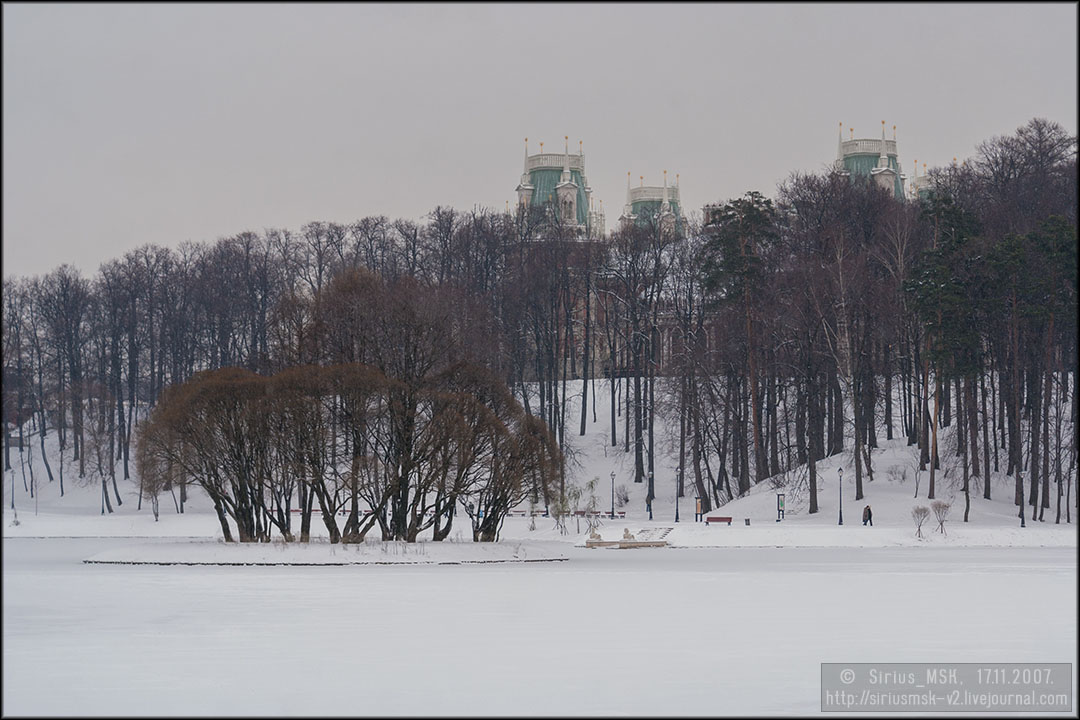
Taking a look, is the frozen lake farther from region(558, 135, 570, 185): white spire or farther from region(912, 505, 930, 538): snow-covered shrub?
region(558, 135, 570, 185): white spire

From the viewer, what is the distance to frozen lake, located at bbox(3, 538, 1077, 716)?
15.4m

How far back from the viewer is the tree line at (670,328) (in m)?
48.2

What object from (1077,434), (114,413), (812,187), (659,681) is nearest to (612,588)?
(659,681)

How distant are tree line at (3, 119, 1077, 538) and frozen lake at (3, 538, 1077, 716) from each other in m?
12.4

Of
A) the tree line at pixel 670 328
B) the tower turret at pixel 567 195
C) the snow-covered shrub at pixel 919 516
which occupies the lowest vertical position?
the snow-covered shrub at pixel 919 516

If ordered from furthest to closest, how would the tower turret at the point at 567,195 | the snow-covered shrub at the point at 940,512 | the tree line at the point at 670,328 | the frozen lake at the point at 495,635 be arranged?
the tower turret at the point at 567,195
the snow-covered shrub at the point at 940,512
the tree line at the point at 670,328
the frozen lake at the point at 495,635

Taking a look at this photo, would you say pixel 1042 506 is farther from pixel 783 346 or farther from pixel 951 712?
pixel 951 712

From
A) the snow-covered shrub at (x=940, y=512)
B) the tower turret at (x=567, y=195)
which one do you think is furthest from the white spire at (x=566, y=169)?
the snow-covered shrub at (x=940, y=512)

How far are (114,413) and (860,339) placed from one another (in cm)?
4295

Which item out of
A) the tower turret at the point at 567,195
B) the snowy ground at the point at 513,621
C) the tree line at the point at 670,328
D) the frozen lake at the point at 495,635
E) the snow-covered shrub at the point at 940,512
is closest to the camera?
the frozen lake at the point at 495,635

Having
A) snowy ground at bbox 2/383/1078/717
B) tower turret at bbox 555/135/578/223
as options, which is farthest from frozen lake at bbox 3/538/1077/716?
tower turret at bbox 555/135/578/223

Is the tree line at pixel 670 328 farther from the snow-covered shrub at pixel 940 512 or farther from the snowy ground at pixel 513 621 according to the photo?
the snowy ground at pixel 513 621

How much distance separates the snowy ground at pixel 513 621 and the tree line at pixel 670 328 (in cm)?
612

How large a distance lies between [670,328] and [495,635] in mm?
57681
